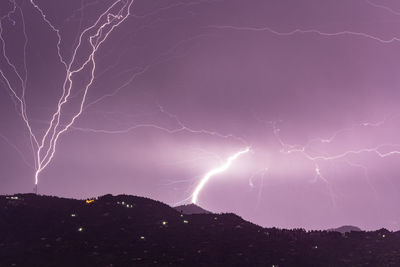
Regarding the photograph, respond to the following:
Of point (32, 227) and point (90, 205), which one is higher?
point (90, 205)

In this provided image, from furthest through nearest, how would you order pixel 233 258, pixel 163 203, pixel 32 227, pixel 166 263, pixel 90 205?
pixel 163 203
pixel 90 205
pixel 32 227
pixel 233 258
pixel 166 263

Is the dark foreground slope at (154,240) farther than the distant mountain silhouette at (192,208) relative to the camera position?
No

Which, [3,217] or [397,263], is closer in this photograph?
[397,263]

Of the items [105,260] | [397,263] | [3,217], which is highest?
[3,217]

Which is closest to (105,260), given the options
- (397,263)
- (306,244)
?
(306,244)

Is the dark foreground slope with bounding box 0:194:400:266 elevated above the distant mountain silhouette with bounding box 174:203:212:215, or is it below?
below

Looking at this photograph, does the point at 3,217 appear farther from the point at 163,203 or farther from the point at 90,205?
the point at 163,203

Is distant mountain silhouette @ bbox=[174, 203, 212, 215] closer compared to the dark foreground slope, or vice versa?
the dark foreground slope

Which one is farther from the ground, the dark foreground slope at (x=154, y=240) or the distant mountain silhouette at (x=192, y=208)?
the distant mountain silhouette at (x=192, y=208)
